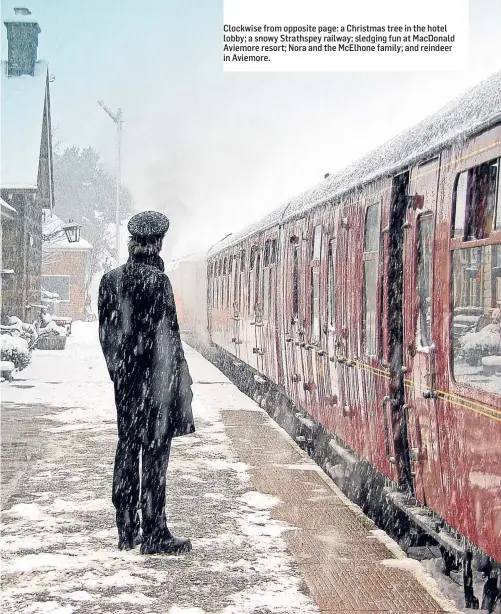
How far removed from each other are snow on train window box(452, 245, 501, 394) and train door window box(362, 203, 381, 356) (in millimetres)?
1685

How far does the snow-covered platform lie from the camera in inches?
188

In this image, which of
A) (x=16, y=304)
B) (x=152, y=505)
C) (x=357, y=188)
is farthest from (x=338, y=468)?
(x=16, y=304)

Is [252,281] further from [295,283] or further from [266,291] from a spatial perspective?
[295,283]

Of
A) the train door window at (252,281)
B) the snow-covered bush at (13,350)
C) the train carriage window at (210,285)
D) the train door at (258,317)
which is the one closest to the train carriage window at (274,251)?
the train door at (258,317)

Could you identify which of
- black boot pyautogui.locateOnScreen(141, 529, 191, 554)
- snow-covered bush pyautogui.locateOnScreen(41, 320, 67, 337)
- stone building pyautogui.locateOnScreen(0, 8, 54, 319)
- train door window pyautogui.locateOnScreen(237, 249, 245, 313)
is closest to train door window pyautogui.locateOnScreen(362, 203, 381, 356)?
black boot pyautogui.locateOnScreen(141, 529, 191, 554)

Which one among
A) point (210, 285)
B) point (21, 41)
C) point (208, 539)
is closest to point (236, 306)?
point (210, 285)

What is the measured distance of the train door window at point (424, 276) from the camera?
518 centimetres

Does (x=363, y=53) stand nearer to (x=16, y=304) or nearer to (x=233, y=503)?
(x=233, y=503)

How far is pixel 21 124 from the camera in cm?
2619

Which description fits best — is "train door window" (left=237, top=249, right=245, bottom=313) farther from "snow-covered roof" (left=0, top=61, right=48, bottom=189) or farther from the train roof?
"snow-covered roof" (left=0, top=61, right=48, bottom=189)

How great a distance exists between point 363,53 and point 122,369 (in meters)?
3.15

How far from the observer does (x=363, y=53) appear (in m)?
7.09

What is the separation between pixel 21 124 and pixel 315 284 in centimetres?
1918

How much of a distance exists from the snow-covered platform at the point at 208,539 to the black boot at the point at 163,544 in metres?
0.06
